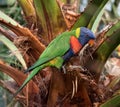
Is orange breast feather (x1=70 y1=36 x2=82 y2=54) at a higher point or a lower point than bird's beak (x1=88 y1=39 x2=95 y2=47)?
higher

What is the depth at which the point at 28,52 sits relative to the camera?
144cm

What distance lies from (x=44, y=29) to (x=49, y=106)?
12.0 inches

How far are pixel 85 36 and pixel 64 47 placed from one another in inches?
3.6

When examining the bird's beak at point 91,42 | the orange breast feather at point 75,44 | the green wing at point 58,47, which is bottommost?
the bird's beak at point 91,42

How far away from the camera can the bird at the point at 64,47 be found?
1.30m

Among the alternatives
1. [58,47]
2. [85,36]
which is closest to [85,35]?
[85,36]

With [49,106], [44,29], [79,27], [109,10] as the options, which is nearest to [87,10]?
[79,27]

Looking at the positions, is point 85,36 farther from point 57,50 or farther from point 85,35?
point 57,50

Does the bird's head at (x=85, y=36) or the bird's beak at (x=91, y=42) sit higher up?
the bird's head at (x=85, y=36)

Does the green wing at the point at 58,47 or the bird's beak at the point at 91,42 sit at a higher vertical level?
the green wing at the point at 58,47

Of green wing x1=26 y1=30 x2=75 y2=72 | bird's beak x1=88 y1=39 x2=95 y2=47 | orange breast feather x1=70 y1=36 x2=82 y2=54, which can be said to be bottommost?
bird's beak x1=88 y1=39 x2=95 y2=47

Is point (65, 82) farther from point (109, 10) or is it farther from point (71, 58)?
point (109, 10)

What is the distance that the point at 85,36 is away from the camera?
1.31 metres

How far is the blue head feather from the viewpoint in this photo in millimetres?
1294
